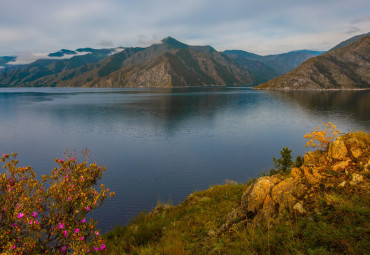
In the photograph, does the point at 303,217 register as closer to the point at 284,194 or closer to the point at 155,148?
the point at 284,194

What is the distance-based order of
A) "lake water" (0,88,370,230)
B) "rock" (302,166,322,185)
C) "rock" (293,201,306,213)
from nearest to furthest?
"rock" (293,201,306,213) < "rock" (302,166,322,185) < "lake water" (0,88,370,230)

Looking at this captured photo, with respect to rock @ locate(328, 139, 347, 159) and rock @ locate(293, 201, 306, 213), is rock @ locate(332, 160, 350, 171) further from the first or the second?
rock @ locate(293, 201, 306, 213)

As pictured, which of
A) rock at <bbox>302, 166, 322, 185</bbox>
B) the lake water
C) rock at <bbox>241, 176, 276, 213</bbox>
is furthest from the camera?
the lake water

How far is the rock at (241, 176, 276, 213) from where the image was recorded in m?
9.69

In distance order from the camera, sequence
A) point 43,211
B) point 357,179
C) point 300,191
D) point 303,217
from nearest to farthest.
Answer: point 303,217
point 357,179
point 300,191
point 43,211

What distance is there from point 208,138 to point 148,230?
159ft

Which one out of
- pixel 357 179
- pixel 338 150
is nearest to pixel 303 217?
pixel 357 179

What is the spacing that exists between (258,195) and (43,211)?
381 inches

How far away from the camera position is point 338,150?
9.74 metres

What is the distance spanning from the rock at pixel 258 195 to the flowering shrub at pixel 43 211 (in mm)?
6531

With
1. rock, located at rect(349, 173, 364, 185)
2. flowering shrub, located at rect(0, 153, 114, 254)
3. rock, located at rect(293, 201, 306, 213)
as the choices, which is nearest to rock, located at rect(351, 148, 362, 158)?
rock, located at rect(349, 173, 364, 185)

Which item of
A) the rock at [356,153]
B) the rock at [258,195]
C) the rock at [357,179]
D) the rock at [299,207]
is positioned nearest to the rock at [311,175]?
the rock at [357,179]

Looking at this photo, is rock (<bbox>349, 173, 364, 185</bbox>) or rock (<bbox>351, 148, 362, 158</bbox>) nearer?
rock (<bbox>349, 173, 364, 185</bbox>)

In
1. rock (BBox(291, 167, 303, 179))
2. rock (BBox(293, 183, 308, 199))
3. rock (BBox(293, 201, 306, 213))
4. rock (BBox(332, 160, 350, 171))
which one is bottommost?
rock (BBox(293, 201, 306, 213))
